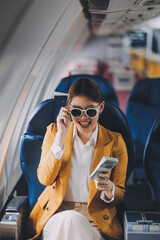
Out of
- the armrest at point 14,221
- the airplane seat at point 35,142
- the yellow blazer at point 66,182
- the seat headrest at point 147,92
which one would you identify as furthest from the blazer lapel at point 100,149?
the seat headrest at point 147,92

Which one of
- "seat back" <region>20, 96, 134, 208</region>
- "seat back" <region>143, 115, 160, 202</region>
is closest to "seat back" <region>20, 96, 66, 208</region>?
"seat back" <region>20, 96, 134, 208</region>

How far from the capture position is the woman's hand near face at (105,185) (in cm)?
197

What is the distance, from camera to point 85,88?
2.06m

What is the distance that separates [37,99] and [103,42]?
10.2 metres

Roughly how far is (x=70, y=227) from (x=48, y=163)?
37cm

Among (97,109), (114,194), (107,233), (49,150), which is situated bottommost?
(107,233)

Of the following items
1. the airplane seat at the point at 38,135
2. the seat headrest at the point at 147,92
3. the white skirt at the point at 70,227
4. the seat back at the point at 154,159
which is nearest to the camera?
the white skirt at the point at 70,227

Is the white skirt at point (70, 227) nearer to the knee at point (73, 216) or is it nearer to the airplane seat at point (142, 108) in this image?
the knee at point (73, 216)

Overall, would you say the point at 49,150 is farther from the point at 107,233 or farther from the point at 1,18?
the point at 1,18

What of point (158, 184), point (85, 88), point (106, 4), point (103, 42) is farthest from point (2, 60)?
point (103, 42)

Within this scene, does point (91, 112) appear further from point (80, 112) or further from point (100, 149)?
point (100, 149)

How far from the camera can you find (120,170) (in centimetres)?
212

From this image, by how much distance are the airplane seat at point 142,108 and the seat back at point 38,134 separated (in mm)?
1350

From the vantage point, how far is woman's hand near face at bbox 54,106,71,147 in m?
2.03
